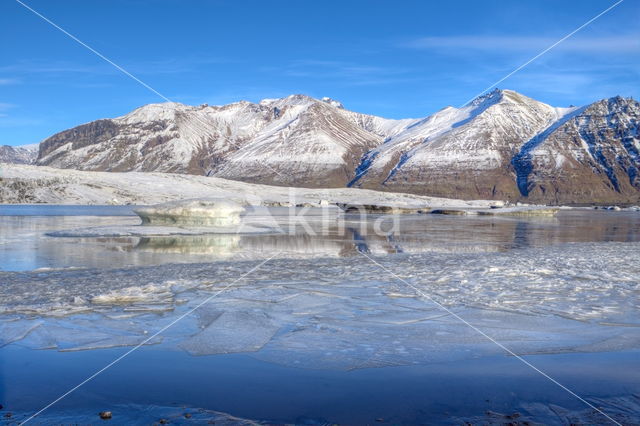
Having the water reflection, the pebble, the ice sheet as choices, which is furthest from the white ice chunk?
the water reflection

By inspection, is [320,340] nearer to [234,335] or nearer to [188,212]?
[234,335]

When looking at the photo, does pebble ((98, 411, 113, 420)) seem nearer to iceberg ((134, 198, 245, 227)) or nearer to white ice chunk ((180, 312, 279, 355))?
white ice chunk ((180, 312, 279, 355))

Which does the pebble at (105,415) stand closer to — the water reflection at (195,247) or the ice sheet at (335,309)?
the ice sheet at (335,309)

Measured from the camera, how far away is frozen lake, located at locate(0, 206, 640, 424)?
4938mm

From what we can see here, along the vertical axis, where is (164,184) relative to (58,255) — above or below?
above

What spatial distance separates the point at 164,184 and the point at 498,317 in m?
89.5

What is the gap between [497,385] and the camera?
5.46 m

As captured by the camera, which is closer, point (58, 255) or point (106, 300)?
point (106, 300)

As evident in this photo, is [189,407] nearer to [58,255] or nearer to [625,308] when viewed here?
[625,308]

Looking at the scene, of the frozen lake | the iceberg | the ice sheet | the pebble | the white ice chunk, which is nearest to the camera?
the pebble

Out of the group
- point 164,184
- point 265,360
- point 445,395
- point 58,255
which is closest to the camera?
point 445,395

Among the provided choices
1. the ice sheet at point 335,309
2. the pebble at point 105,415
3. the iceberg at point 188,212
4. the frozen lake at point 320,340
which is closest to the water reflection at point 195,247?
the frozen lake at point 320,340

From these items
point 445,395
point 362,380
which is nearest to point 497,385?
point 445,395

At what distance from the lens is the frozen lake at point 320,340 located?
4.94m
